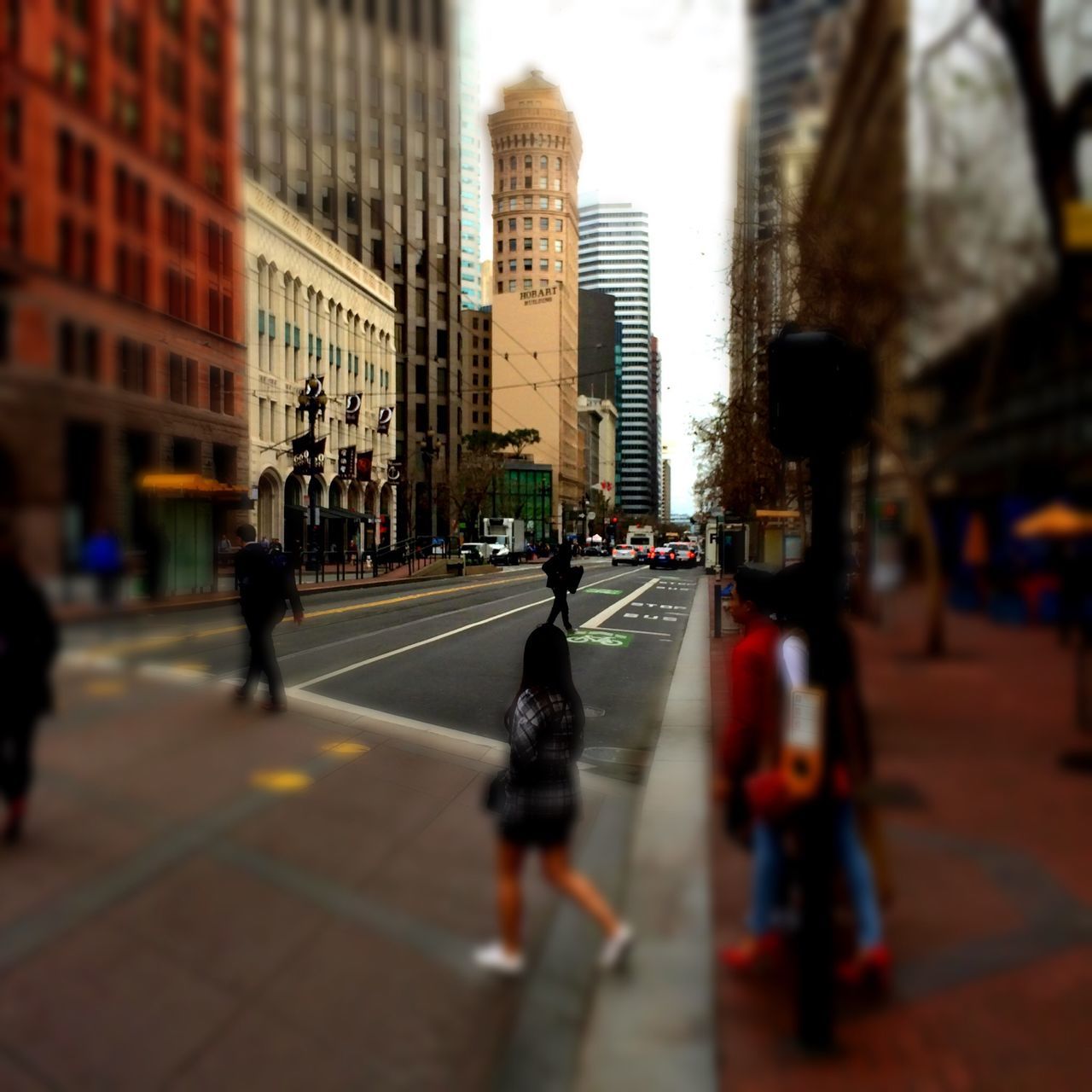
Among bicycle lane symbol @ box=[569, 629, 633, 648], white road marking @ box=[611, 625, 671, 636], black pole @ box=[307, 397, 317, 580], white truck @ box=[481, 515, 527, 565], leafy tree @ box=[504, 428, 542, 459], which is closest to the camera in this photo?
black pole @ box=[307, 397, 317, 580]

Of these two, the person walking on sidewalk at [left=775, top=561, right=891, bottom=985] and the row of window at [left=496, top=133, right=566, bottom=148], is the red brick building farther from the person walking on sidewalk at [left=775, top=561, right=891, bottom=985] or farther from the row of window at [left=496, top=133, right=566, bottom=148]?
the person walking on sidewalk at [left=775, top=561, right=891, bottom=985]

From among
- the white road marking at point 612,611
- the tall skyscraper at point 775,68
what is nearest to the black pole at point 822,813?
the tall skyscraper at point 775,68

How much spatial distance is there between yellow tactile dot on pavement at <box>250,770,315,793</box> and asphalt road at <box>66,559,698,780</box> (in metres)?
0.10

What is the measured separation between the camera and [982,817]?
0.70 m

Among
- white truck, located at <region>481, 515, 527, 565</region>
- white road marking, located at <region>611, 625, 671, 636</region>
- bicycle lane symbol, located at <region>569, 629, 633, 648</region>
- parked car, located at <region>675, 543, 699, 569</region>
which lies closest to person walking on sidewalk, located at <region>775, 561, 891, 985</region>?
white truck, located at <region>481, 515, 527, 565</region>

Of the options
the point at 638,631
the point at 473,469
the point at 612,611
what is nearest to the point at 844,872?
the point at 473,469

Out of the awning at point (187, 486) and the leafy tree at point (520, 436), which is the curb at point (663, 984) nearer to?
the awning at point (187, 486)

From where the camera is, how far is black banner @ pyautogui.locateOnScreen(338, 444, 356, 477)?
104cm

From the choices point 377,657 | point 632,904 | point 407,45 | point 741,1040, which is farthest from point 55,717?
point 377,657

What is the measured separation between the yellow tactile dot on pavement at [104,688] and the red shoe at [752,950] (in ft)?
2.11

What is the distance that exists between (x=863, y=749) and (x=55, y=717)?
0.64 m

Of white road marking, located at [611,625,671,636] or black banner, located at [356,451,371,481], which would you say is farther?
white road marking, located at [611,625,671,636]

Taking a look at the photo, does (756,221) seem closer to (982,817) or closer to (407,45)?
(407,45)

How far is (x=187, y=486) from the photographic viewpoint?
27.2 inches
